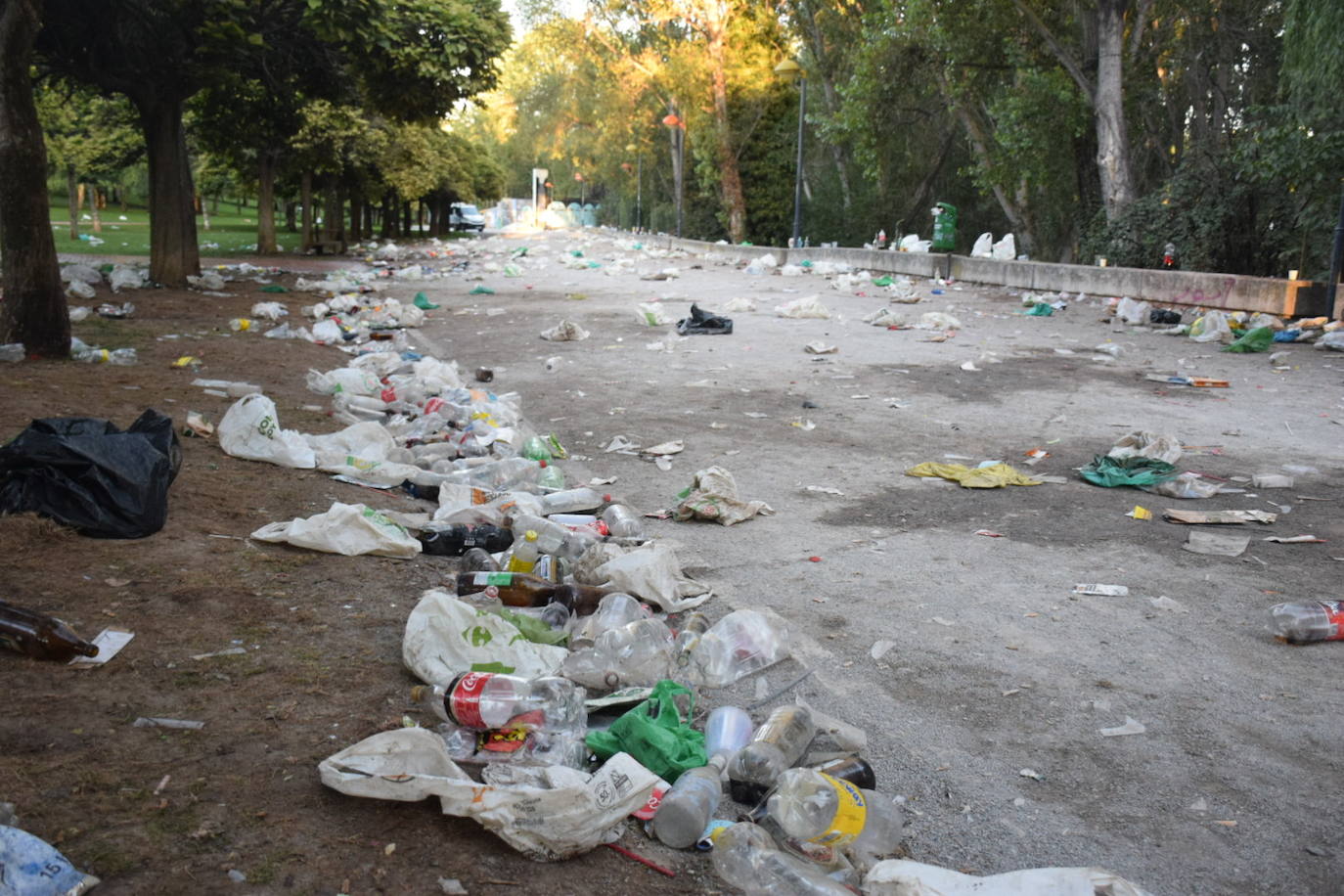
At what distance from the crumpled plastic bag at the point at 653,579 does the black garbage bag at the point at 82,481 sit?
1772 millimetres

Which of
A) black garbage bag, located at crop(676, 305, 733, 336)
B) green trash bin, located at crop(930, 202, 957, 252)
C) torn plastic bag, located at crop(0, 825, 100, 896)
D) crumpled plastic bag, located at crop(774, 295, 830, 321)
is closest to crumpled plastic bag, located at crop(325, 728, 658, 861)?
torn plastic bag, located at crop(0, 825, 100, 896)

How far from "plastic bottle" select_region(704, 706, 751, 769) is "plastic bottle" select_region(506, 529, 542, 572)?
4.61ft

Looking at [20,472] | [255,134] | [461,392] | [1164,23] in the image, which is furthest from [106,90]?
[1164,23]

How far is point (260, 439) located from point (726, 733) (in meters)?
3.69

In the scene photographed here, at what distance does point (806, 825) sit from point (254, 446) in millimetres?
4144

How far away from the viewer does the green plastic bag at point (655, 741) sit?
281 cm

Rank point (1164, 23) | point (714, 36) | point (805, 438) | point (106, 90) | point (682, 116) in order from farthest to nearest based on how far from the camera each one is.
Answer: point (682, 116), point (714, 36), point (1164, 23), point (106, 90), point (805, 438)

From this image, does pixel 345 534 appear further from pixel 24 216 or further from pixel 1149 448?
pixel 24 216

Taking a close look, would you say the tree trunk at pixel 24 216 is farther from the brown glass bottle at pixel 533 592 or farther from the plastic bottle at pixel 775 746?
the plastic bottle at pixel 775 746

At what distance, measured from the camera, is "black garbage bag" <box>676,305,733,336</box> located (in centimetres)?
1281

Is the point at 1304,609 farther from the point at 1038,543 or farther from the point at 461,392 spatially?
the point at 461,392

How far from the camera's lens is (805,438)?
7.20m

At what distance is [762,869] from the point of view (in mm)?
2396

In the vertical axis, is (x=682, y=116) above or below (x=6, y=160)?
above
